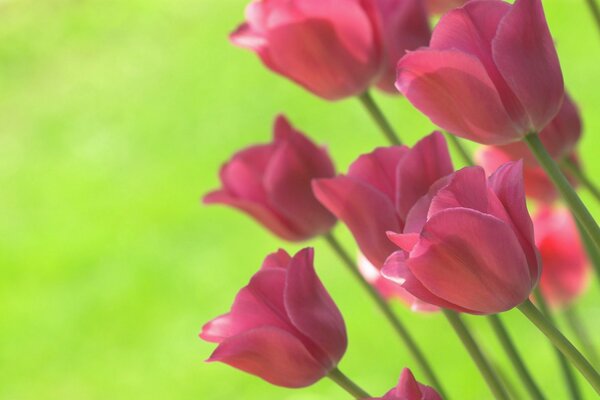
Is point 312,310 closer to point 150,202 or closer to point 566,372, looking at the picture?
point 566,372

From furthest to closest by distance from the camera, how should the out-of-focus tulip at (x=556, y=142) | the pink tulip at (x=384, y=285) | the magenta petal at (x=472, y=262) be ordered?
the pink tulip at (x=384, y=285) → the out-of-focus tulip at (x=556, y=142) → the magenta petal at (x=472, y=262)

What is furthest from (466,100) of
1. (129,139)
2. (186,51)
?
(186,51)

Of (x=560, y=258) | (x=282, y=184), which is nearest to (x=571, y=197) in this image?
(x=282, y=184)

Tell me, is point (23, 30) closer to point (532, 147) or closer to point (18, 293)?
point (18, 293)

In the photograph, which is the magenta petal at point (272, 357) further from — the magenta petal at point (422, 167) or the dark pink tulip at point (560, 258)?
the dark pink tulip at point (560, 258)

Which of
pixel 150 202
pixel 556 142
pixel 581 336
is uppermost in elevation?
pixel 556 142

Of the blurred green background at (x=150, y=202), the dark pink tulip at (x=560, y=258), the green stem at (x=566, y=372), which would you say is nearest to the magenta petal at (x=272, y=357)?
the green stem at (x=566, y=372)
